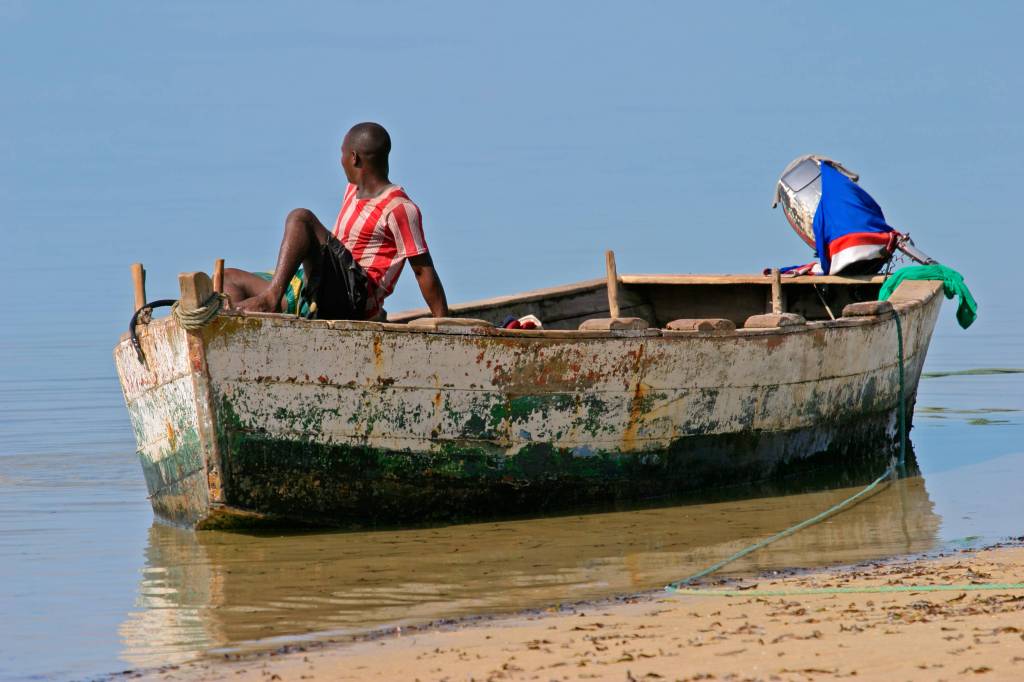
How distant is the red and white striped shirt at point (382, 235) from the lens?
757cm

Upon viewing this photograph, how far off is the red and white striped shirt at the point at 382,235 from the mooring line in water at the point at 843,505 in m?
2.21

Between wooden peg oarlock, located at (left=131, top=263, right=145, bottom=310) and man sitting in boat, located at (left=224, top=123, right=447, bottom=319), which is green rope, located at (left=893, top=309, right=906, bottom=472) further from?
wooden peg oarlock, located at (left=131, top=263, right=145, bottom=310)

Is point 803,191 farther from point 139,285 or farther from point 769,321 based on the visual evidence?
point 139,285

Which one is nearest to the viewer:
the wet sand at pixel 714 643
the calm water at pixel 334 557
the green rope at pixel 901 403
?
the wet sand at pixel 714 643

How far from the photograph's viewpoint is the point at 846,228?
1162 centimetres

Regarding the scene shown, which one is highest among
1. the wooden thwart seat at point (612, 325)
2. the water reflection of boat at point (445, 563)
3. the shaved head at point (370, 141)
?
the shaved head at point (370, 141)

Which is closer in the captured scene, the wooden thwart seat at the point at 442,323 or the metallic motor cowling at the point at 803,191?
the wooden thwart seat at the point at 442,323

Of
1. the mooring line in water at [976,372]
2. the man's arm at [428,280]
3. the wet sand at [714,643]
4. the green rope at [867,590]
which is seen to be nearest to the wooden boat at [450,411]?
the man's arm at [428,280]

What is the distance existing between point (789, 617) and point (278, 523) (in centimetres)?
297

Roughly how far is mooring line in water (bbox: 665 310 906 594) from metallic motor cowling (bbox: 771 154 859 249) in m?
2.12

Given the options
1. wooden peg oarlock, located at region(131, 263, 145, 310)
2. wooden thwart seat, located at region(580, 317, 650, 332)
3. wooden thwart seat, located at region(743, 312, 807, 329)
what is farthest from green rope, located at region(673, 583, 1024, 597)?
wooden peg oarlock, located at region(131, 263, 145, 310)

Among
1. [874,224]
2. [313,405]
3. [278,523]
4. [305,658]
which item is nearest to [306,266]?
[313,405]

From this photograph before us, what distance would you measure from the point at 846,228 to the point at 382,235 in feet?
17.1

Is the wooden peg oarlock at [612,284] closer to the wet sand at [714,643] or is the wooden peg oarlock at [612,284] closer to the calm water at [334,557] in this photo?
the calm water at [334,557]
